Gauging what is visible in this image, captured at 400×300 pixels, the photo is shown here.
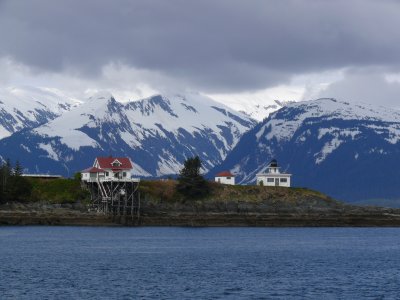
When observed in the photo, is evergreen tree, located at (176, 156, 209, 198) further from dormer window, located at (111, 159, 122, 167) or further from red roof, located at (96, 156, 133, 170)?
dormer window, located at (111, 159, 122, 167)

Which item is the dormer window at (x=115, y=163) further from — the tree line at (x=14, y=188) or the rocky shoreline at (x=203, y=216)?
the tree line at (x=14, y=188)

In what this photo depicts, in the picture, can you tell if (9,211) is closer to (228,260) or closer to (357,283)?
(228,260)

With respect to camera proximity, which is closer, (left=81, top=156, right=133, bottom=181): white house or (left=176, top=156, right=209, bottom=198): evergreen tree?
(left=176, top=156, right=209, bottom=198): evergreen tree

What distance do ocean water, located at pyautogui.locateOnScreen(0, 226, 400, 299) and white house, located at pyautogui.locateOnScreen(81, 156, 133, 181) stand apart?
24.1 meters

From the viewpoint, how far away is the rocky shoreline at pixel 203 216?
169125 mm

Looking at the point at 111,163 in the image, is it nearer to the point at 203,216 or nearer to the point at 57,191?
the point at 57,191

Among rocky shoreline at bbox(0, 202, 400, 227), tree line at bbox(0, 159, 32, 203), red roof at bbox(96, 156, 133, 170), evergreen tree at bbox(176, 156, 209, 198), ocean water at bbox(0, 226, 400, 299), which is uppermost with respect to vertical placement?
red roof at bbox(96, 156, 133, 170)

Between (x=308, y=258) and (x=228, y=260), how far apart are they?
1074 centimetres

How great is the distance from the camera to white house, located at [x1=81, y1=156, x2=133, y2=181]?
18788cm

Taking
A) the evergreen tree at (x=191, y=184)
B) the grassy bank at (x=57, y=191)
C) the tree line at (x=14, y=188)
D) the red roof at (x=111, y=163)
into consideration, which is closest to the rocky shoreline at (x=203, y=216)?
the tree line at (x=14, y=188)

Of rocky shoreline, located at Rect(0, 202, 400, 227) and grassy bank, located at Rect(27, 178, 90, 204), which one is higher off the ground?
grassy bank, located at Rect(27, 178, 90, 204)

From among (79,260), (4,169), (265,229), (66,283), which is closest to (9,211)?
(4,169)

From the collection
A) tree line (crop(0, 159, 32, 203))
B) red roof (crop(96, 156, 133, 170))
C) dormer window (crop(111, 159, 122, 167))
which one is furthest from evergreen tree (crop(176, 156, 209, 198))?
tree line (crop(0, 159, 32, 203))

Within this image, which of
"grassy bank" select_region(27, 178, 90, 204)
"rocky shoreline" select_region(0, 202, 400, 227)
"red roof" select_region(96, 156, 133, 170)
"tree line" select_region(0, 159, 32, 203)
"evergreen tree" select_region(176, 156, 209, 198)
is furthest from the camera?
"red roof" select_region(96, 156, 133, 170)
